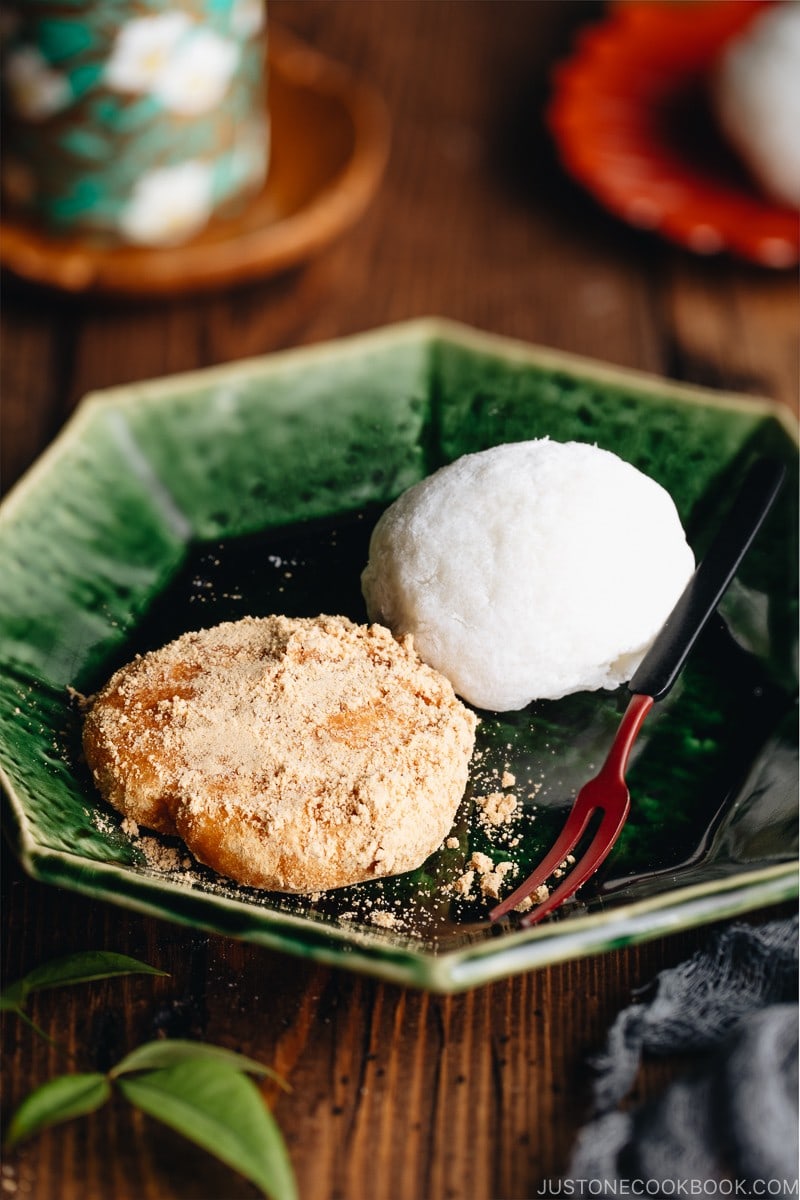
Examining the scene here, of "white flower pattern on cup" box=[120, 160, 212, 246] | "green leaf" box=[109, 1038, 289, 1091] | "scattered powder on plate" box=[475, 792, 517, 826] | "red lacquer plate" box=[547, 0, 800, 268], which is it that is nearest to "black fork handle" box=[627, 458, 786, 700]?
"scattered powder on plate" box=[475, 792, 517, 826]

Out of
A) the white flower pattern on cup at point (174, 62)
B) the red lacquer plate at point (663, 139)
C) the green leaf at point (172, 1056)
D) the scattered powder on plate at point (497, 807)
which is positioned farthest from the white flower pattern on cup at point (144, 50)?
the green leaf at point (172, 1056)

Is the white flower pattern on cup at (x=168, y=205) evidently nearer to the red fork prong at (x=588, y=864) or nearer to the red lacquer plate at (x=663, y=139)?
the red lacquer plate at (x=663, y=139)

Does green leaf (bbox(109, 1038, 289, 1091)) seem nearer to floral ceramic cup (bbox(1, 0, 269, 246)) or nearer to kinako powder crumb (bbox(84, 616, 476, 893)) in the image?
kinako powder crumb (bbox(84, 616, 476, 893))

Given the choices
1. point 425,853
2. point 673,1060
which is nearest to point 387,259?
point 425,853

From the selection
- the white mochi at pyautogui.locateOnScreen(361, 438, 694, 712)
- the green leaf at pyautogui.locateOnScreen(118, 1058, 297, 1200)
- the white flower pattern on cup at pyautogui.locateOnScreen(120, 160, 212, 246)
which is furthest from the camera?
the white flower pattern on cup at pyautogui.locateOnScreen(120, 160, 212, 246)

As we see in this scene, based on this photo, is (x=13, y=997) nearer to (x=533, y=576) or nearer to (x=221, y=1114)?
(x=221, y=1114)

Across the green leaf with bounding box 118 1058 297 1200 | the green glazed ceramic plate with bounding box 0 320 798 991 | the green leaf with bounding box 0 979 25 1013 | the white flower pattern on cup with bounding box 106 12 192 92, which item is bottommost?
the green leaf with bounding box 0 979 25 1013

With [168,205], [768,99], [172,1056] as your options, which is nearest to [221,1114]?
[172,1056]
